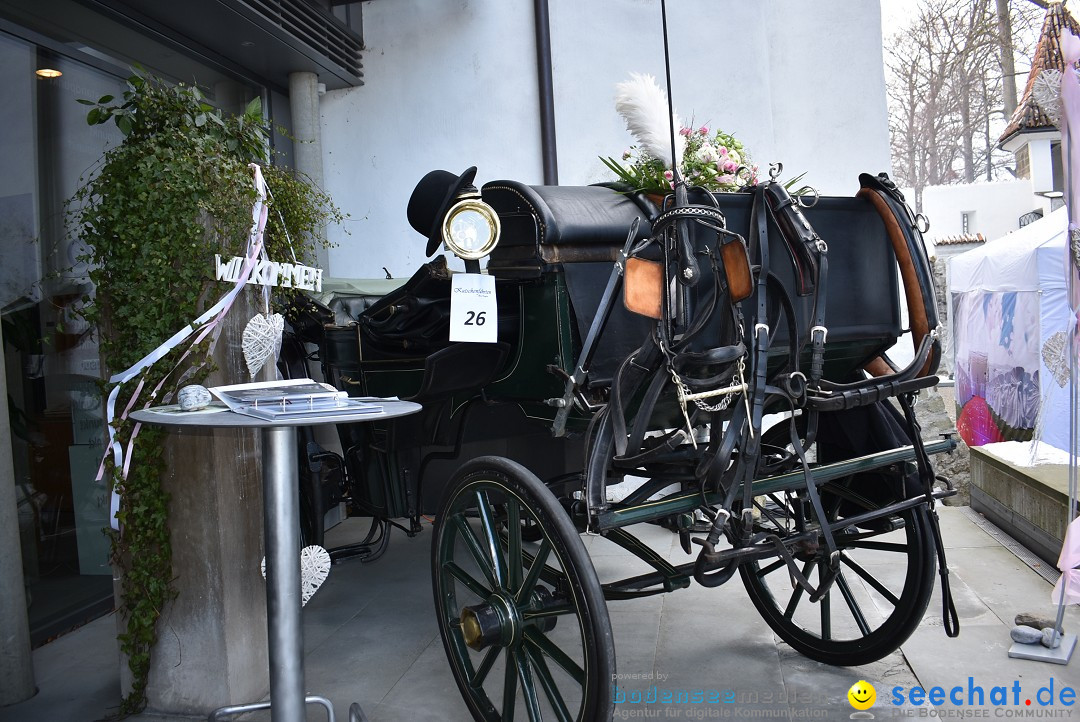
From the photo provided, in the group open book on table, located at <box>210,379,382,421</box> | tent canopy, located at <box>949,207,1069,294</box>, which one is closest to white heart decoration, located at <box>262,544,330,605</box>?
open book on table, located at <box>210,379,382,421</box>

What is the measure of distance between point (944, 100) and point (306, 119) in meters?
22.0

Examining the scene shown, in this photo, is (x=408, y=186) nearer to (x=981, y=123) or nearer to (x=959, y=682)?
(x=959, y=682)

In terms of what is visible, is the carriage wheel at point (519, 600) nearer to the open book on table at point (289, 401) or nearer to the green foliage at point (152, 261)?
the open book on table at point (289, 401)

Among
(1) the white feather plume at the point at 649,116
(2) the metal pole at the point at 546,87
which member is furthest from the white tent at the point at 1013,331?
(1) the white feather plume at the point at 649,116

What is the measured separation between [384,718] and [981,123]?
25269mm

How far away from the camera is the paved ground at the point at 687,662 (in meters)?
3.02

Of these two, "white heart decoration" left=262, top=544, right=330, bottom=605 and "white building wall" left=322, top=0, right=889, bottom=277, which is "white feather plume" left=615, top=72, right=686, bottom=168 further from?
"white building wall" left=322, top=0, right=889, bottom=277

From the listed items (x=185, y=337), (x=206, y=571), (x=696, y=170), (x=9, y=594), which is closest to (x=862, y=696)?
(x=696, y=170)

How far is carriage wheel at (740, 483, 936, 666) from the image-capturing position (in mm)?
2963

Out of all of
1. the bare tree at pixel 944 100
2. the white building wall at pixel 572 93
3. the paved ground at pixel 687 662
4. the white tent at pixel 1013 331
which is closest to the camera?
the paved ground at pixel 687 662

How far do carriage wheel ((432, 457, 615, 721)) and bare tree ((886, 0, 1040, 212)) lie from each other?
17.5 metres

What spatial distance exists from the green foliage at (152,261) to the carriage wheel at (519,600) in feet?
3.33

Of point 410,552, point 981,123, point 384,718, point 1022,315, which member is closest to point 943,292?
point 1022,315

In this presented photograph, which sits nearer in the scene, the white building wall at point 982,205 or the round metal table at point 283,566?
the round metal table at point 283,566
